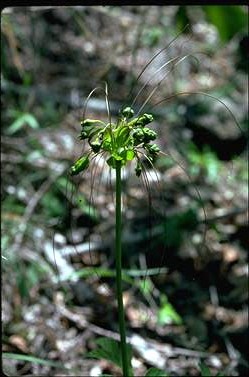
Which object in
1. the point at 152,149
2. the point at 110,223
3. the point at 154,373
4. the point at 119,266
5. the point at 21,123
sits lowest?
the point at 154,373

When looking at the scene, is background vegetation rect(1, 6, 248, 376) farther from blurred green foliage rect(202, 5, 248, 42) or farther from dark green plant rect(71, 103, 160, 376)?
dark green plant rect(71, 103, 160, 376)

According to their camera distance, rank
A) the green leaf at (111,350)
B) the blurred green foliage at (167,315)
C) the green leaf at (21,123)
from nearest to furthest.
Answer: the green leaf at (111,350), the blurred green foliage at (167,315), the green leaf at (21,123)

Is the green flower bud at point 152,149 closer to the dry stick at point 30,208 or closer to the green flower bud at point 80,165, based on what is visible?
the green flower bud at point 80,165

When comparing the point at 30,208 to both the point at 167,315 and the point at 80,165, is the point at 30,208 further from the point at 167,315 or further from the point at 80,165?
the point at 80,165

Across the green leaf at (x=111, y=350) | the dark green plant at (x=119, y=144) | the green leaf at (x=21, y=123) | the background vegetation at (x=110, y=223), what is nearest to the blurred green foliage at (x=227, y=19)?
the background vegetation at (x=110, y=223)

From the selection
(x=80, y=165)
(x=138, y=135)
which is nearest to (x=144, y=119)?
(x=138, y=135)
